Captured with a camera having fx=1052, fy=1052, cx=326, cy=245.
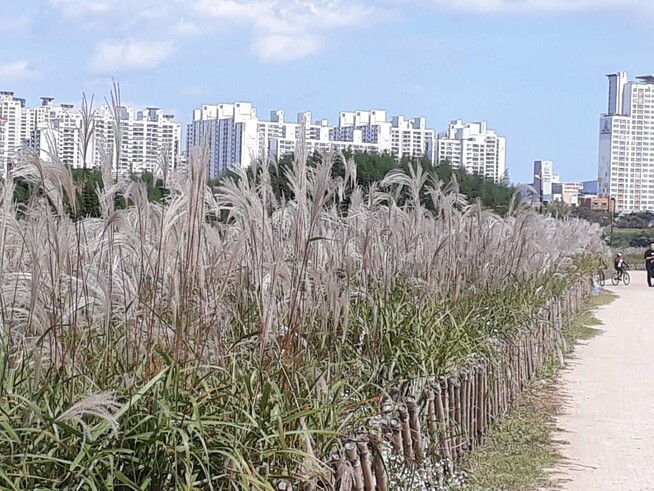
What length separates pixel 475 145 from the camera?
3272 cm

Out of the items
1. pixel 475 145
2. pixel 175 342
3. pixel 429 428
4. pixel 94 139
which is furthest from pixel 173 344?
pixel 475 145

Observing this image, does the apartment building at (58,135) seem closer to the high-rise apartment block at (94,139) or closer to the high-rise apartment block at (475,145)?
the high-rise apartment block at (94,139)

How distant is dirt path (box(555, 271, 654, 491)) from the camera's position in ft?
17.6

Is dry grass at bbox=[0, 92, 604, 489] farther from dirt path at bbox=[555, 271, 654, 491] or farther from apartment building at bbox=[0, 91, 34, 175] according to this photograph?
dirt path at bbox=[555, 271, 654, 491]

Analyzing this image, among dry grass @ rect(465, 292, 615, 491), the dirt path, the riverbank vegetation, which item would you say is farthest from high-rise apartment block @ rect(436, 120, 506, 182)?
the riverbank vegetation

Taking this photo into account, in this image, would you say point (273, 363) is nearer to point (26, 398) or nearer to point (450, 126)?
point (26, 398)

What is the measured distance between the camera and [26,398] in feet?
8.34

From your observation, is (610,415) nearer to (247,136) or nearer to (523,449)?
(523,449)

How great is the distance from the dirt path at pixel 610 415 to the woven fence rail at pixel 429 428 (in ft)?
1.60

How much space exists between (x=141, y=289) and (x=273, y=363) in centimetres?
47

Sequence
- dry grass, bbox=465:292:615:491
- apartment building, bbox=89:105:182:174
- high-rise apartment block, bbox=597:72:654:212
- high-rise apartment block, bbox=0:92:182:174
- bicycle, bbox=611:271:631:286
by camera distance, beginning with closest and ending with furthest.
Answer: high-rise apartment block, bbox=0:92:182:174 < apartment building, bbox=89:105:182:174 < dry grass, bbox=465:292:615:491 < bicycle, bbox=611:271:631:286 < high-rise apartment block, bbox=597:72:654:212

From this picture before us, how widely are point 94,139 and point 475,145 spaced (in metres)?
30.2

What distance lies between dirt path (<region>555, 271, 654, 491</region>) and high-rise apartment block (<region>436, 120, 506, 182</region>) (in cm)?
1806

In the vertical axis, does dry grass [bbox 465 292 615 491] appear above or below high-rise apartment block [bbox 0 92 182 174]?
below
